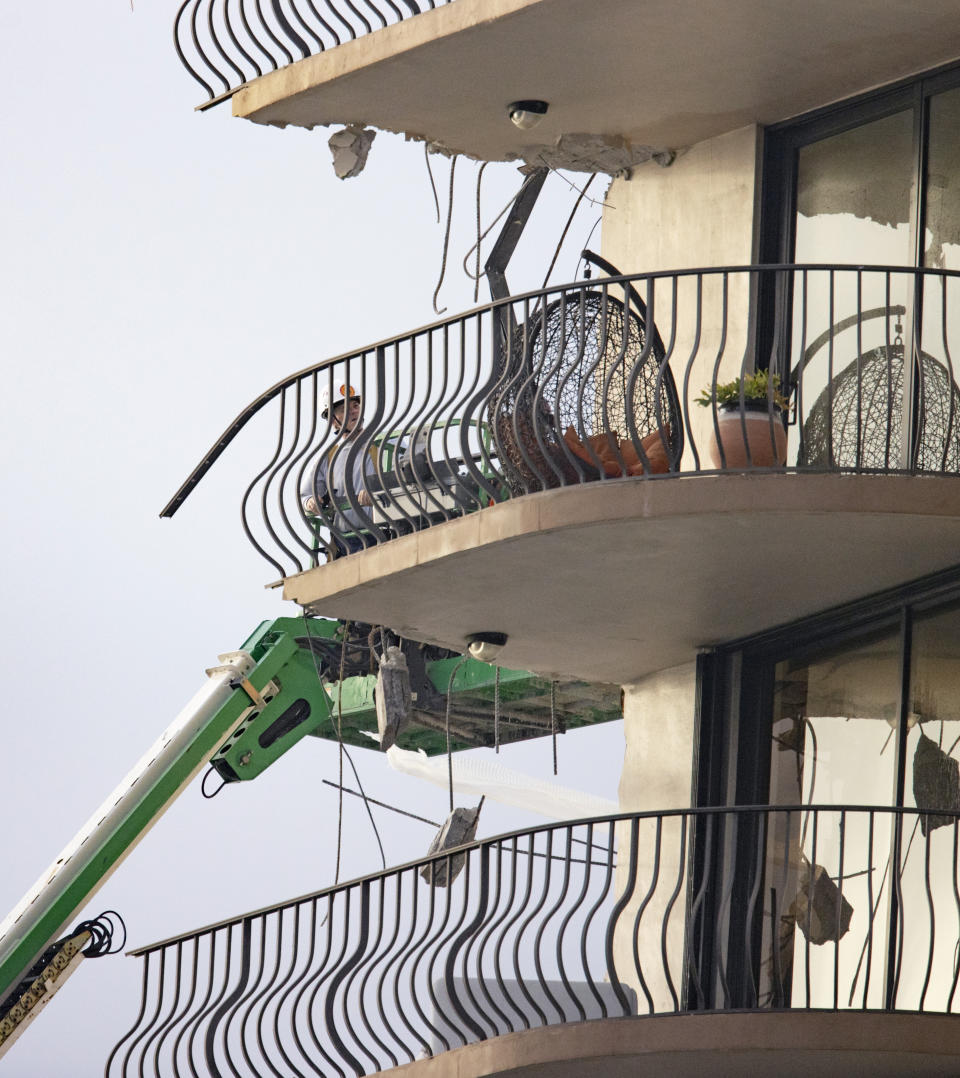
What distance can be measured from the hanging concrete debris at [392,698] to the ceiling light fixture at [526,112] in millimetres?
3686

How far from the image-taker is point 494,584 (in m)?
14.5

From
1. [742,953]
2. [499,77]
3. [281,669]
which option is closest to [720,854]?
[742,953]

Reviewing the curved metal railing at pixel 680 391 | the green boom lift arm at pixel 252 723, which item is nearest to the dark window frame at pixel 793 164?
the curved metal railing at pixel 680 391

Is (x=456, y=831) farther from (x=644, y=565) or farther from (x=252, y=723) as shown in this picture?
(x=252, y=723)

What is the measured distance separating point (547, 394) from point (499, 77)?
7.71 feet

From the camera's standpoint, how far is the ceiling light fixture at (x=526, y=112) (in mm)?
15539

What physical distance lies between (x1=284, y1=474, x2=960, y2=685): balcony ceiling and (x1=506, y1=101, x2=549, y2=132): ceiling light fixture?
2967 millimetres

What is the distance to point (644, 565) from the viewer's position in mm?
13938

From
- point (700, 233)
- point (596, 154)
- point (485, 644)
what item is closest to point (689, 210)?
point (700, 233)

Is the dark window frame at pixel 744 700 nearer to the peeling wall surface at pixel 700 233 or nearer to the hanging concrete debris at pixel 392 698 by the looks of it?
the peeling wall surface at pixel 700 233

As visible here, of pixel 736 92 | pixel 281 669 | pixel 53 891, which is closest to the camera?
pixel 736 92

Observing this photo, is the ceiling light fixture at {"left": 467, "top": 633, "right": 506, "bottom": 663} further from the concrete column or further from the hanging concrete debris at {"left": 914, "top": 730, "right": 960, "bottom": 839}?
the hanging concrete debris at {"left": 914, "top": 730, "right": 960, "bottom": 839}

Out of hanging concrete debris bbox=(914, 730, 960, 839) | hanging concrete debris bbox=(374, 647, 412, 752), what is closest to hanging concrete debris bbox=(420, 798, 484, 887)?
hanging concrete debris bbox=(374, 647, 412, 752)

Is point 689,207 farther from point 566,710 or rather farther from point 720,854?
point 566,710
